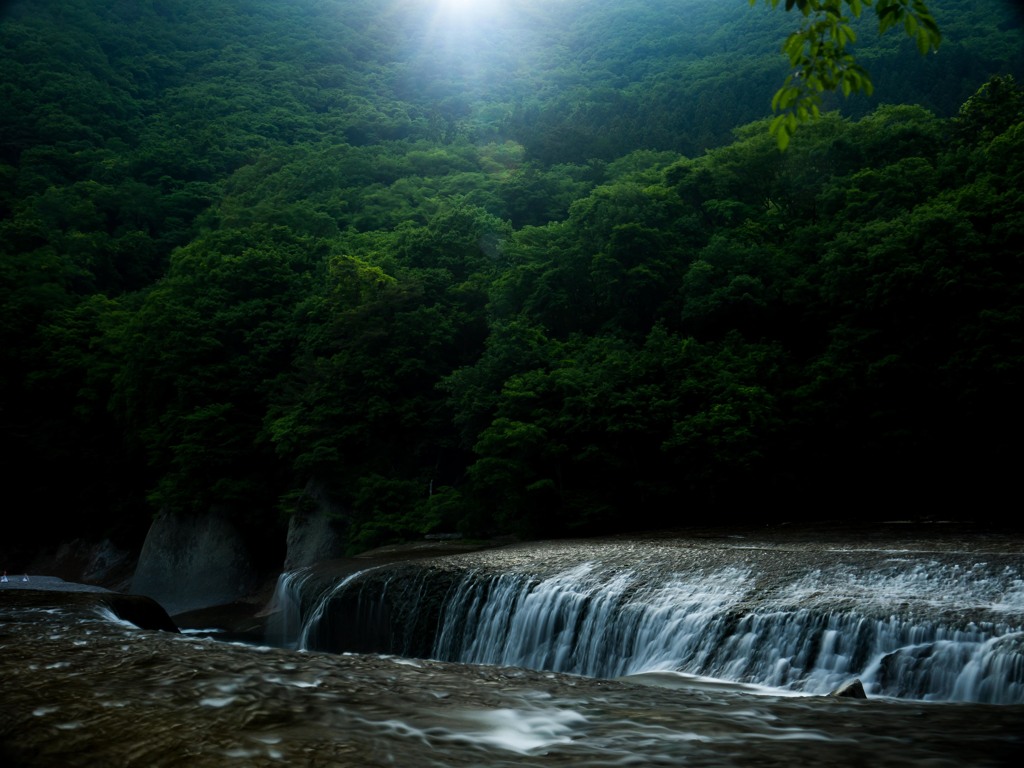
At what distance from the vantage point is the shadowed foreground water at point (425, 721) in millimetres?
3527

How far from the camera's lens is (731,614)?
383 inches

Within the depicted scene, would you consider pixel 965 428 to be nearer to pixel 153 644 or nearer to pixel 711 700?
pixel 711 700

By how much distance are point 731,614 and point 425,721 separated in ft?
21.2

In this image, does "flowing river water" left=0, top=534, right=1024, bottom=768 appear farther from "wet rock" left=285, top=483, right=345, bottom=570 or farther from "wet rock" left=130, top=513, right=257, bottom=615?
"wet rock" left=130, top=513, right=257, bottom=615

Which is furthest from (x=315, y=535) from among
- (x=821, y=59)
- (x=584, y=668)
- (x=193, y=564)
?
(x=821, y=59)

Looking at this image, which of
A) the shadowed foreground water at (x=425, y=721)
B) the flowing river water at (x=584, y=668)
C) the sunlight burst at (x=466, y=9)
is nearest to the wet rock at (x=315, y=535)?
the flowing river water at (x=584, y=668)

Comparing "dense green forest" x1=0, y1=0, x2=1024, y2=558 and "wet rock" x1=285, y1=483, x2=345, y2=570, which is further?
"wet rock" x1=285, y1=483, x2=345, y2=570

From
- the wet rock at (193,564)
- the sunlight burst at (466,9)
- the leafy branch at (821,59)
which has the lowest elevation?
the wet rock at (193,564)

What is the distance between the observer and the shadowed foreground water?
353 centimetres

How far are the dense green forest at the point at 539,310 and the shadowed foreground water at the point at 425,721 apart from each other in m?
16.1

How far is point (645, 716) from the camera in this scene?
4.34 m

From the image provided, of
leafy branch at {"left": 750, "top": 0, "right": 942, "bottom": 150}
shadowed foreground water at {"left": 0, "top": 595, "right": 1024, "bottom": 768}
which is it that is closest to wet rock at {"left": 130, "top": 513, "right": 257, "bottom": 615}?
shadowed foreground water at {"left": 0, "top": 595, "right": 1024, "bottom": 768}

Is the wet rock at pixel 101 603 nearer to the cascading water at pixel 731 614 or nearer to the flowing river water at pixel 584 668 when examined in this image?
the flowing river water at pixel 584 668

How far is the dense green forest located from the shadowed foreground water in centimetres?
1609
